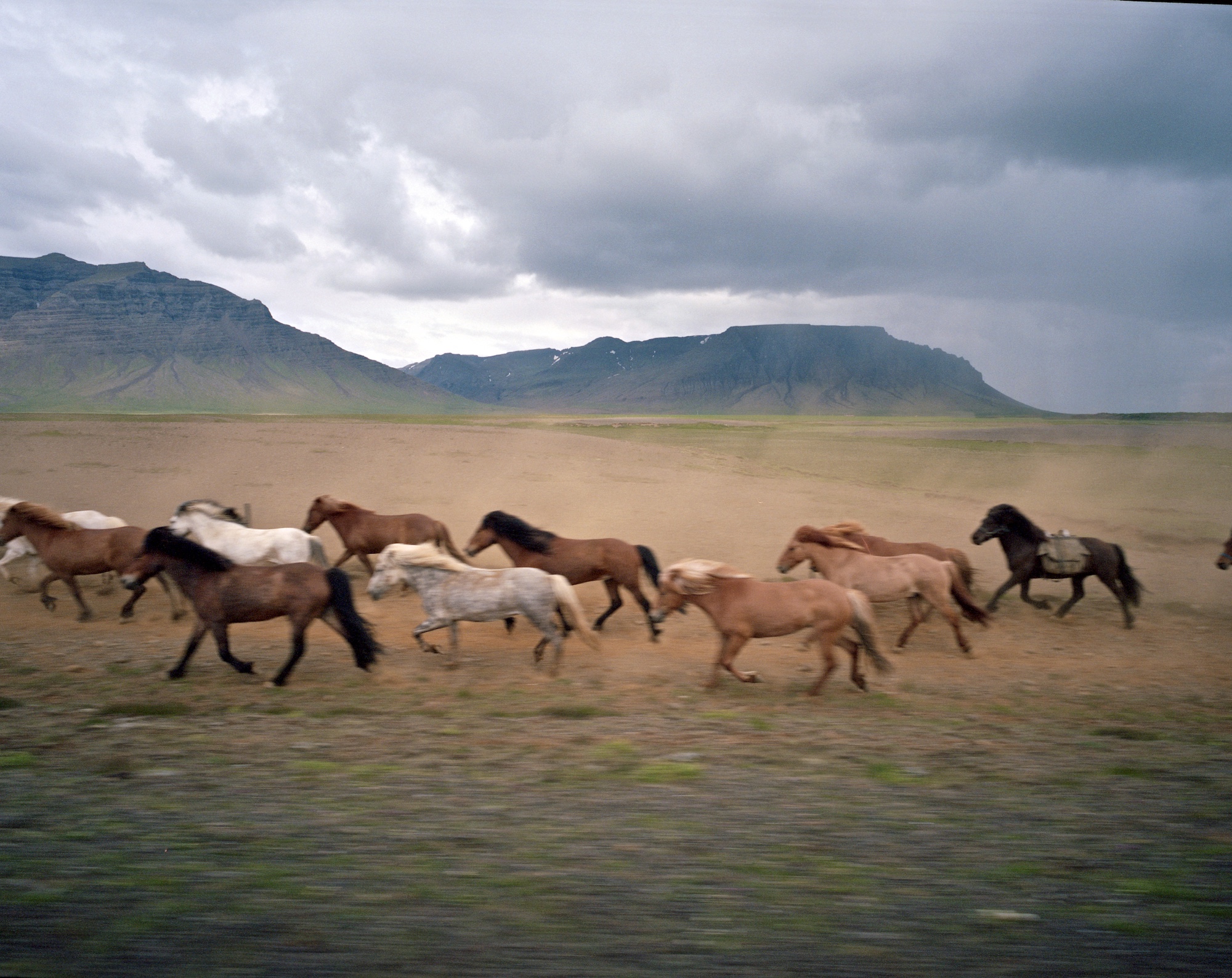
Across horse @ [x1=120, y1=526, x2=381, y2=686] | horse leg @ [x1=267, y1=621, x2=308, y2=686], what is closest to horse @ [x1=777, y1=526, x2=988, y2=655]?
horse @ [x1=120, y1=526, x2=381, y2=686]

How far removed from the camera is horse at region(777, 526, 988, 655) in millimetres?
10469

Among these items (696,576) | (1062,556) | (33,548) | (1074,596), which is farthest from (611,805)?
(33,548)

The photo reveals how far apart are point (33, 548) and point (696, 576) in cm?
1062

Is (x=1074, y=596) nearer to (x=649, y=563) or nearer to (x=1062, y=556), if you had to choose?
(x=1062, y=556)

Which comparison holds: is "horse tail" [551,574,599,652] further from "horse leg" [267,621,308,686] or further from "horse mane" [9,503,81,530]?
"horse mane" [9,503,81,530]

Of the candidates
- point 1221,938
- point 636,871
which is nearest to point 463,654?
point 636,871

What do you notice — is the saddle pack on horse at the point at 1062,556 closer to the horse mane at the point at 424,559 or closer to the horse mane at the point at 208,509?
the horse mane at the point at 424,559

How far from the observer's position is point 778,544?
750 inches

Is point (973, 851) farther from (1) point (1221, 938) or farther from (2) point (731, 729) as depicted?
(2) point (731, 729)

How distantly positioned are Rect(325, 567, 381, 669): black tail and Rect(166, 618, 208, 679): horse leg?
A: 4.54 ft

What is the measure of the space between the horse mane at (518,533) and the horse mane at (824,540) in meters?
3.60

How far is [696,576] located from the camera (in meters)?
8.51

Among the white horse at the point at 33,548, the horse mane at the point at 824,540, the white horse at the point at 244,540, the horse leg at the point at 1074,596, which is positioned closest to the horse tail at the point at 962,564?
the horse leg at the point at 1074,596

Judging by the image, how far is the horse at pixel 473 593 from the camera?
9328mm
